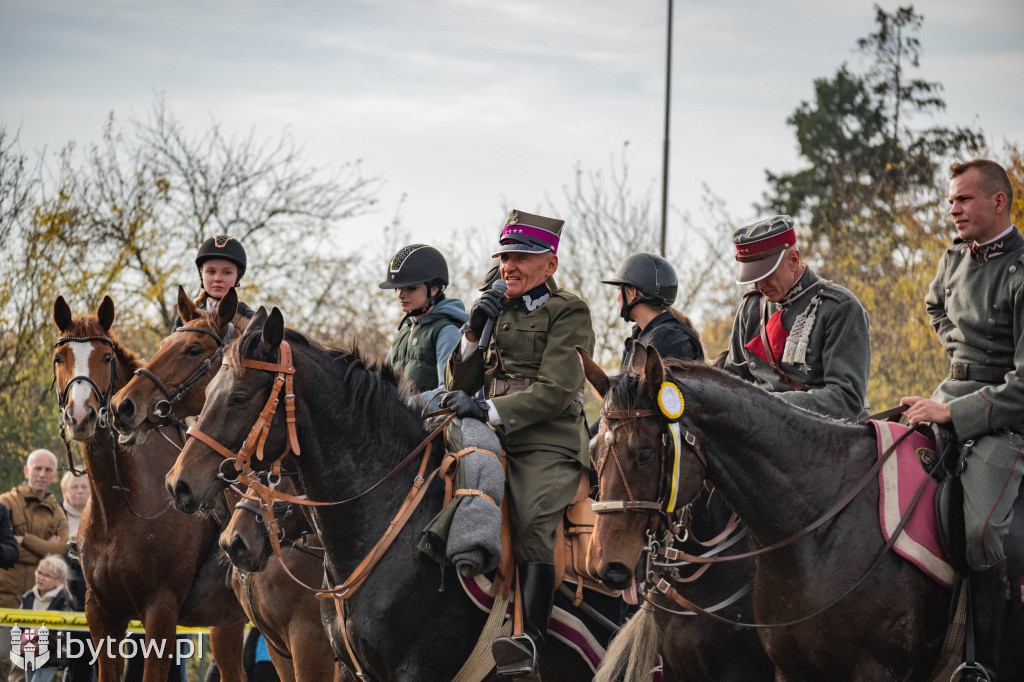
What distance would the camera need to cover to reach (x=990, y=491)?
4.37 meters

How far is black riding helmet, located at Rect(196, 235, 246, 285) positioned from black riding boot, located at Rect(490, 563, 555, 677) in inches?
144

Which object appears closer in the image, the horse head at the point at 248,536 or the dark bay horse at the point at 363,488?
the dark bay horse at the point at 363,488

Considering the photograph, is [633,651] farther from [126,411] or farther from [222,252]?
[222,252]

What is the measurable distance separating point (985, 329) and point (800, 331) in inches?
34.5

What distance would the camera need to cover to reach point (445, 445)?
546cm

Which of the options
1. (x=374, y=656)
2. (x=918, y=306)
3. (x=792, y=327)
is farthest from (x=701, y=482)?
(x=918, y=306)

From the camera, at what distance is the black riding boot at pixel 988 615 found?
4336mm

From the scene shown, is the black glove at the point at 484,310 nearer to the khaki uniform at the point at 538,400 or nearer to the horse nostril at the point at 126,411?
the khaki uniform at the point at 538,400

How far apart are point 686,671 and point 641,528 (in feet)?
4.77

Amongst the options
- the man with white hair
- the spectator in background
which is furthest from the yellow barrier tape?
the man with white hair

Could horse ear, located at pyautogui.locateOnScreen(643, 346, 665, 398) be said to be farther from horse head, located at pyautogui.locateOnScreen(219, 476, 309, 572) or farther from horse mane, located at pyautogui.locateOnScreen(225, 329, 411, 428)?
horse head, located at pyautogui.locateOnScreen(219, 476, 309, 572)

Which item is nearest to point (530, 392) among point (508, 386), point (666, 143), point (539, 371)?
point (539, 371)

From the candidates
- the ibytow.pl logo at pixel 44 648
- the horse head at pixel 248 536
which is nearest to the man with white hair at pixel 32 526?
the ibytow.pl logo at pixel 44 648

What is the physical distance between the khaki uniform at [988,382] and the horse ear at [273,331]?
3.08m
